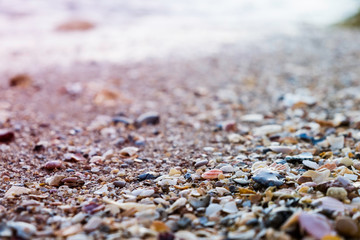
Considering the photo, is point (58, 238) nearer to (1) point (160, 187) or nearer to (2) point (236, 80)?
(1) point (160, 187)

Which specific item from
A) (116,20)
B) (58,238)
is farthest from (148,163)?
(116,20)

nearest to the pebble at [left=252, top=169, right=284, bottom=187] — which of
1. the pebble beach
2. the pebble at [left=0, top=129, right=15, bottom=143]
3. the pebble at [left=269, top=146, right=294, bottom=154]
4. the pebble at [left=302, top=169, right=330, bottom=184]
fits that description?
the pebble beach

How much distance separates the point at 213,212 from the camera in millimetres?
1479

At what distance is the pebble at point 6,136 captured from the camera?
2494mm

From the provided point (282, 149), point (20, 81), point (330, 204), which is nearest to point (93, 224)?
point (330, 204)

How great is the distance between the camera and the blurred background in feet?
18.6

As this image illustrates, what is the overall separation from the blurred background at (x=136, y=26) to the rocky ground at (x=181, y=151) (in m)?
0.95

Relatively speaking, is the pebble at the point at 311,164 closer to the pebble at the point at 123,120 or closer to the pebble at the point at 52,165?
the pebble at the point at 52,165

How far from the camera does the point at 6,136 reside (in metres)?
2.52

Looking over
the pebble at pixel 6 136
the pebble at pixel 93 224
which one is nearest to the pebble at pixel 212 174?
the pebble at pixel 93 224

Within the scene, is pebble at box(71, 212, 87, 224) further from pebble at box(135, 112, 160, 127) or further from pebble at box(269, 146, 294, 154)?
pebble at box(135, 112, 160, 127)

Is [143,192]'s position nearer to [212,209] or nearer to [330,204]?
[212,209]

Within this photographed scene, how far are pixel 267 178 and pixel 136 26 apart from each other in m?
7.36

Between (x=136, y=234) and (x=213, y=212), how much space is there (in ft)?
1.10
